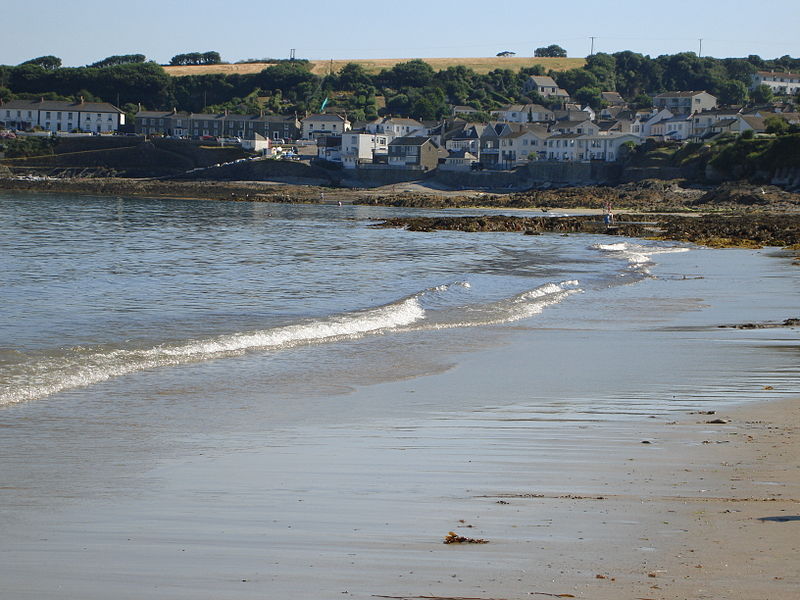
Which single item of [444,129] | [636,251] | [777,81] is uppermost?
[777,81]

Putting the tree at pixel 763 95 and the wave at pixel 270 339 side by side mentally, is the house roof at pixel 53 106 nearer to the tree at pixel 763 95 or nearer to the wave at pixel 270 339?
the tree at pixel 763 95

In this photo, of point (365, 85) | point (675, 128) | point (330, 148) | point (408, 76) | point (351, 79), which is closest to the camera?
point (675, 128)

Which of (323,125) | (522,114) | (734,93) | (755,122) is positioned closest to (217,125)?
(323,125)

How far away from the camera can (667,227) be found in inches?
1869

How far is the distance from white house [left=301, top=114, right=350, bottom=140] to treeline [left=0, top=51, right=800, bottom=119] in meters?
14.6

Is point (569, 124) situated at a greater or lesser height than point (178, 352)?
greater

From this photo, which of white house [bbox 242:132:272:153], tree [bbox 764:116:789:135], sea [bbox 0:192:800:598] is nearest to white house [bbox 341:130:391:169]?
white house [bbox 242:132:272:153]

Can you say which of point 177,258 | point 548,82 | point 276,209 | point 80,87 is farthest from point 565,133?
point 80,87

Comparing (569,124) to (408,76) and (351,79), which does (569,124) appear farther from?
(351,79)

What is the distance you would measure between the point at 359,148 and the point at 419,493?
107346 mm

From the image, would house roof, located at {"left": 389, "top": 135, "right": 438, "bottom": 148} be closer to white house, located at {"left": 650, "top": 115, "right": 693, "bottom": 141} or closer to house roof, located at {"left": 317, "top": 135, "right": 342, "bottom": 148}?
house roof, located at {"left": 317, "top": 135, "right": 342, "bottom": 148}

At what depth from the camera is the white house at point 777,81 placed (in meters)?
160

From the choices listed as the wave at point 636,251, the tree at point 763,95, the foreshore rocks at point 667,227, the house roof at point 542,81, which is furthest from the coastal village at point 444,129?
the wave at point 636,251

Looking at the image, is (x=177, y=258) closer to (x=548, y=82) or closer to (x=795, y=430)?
(x=795, y=430)
